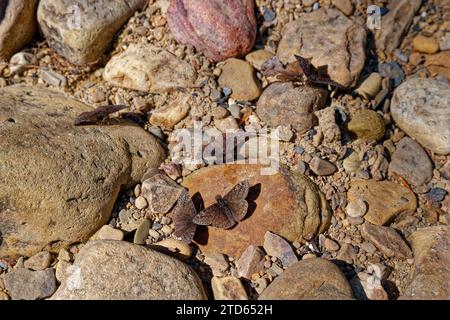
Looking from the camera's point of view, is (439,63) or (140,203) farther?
(439,63)

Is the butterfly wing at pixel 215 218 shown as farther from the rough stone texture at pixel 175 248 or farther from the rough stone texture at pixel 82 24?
the rough stone texture at pixel 82 24

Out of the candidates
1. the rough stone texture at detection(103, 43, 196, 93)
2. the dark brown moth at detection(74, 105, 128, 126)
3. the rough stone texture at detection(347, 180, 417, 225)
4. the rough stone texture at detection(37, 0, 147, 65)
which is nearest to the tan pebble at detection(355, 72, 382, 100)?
the rough stone texture at detection(347, 180, 417, 225)

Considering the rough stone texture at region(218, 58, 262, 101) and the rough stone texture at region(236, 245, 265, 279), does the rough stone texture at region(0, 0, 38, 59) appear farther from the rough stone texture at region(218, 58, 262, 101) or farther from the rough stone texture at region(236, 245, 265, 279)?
the rough stone texture at region(236, 245, 265, 279)

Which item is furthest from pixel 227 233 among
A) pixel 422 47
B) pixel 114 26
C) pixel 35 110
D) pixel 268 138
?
pixel 422 47

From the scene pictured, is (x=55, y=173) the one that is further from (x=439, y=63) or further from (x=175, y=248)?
(x=439, y=63)

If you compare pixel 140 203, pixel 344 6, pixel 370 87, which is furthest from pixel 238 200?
pixel 344 6

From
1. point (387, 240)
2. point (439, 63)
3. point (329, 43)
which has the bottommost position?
point (387, 240)

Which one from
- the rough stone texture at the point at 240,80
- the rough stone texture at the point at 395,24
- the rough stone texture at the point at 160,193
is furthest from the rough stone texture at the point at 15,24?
the rough stone texture at the point at 395,24
